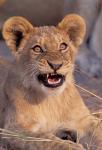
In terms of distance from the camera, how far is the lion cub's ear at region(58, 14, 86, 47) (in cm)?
307

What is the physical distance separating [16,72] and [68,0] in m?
1.59

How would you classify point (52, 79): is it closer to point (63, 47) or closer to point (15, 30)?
point (63, 47)

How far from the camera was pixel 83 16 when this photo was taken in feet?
14.8

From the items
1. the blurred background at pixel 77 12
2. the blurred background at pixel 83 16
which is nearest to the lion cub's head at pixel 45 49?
the blurred background at pixel 83 16

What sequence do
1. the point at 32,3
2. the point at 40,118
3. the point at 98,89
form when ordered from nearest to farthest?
1. the point at 40,118
2. the point at 98,89
3. the point at 32,3

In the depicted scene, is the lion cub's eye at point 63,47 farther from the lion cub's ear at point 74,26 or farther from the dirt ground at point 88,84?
the dirt ground at point 88,84

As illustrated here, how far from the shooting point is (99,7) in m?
4.54

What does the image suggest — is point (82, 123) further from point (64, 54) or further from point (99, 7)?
point (99, 7)

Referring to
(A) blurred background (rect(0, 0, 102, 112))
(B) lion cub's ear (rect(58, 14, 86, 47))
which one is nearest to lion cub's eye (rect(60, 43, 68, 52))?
(B) lion cub's ear (rect(58, 14, 86, 47))

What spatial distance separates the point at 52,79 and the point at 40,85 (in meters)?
0.10

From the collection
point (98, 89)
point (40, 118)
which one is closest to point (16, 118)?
point (40, 118)

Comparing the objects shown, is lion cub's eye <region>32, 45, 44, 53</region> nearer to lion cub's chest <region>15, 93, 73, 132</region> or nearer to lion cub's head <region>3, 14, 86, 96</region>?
lion cub's head <region>3, 14, 86, 96</region>

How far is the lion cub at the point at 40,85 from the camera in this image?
2.92m

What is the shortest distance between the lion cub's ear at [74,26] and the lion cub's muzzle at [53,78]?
0.89 ft
